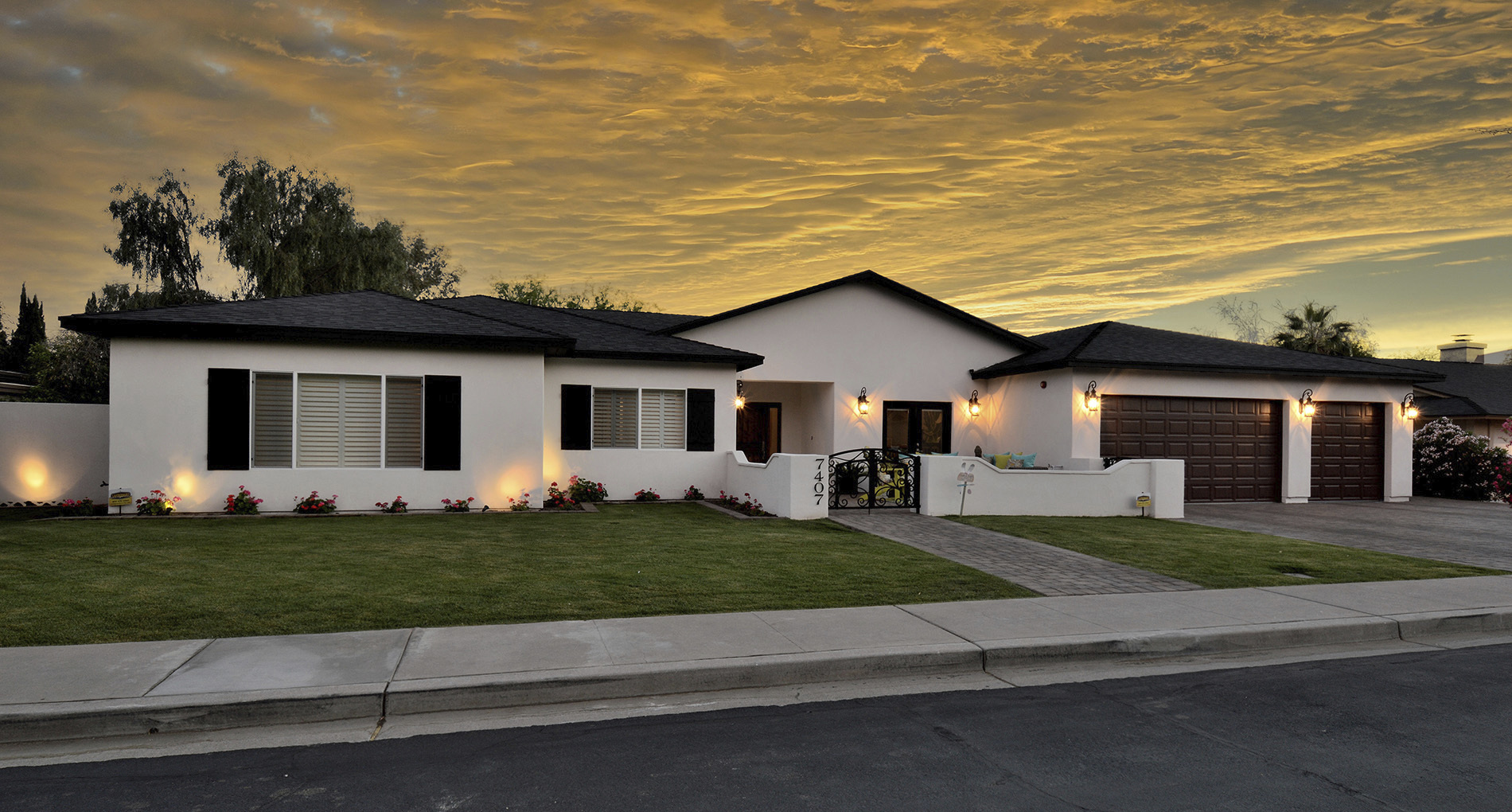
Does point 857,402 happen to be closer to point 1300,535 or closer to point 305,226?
point 1300,535

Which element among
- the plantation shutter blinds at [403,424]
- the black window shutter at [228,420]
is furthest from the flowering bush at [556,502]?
the black window shutter at [228,420]

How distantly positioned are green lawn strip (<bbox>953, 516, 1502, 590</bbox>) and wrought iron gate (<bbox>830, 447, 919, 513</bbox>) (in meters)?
1.44

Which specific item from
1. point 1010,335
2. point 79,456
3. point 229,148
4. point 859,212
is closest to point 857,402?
point 1010,335

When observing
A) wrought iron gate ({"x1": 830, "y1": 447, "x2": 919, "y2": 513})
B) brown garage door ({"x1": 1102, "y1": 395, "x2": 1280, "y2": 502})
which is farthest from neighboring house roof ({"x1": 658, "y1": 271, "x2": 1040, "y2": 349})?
wrought iron gate ({"x1": 830, "y1": 447, "x2": 919, "y2": 513})

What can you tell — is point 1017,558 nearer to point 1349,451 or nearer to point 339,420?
point 339,420

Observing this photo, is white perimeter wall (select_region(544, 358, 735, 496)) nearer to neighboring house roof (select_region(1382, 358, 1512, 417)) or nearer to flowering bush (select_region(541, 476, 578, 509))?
flowering bush (select_region(541, 476, 578, 509))

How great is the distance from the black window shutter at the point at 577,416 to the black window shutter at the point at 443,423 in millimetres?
2577

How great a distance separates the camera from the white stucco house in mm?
13406

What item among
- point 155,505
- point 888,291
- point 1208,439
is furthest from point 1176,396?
point 155,505

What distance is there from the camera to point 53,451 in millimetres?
14922

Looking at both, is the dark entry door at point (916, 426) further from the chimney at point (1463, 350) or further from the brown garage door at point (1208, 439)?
the chimney at point (1463, 350)

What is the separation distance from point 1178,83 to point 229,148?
117ft

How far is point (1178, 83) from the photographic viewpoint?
1606cm

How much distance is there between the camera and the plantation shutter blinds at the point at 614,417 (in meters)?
16.9
